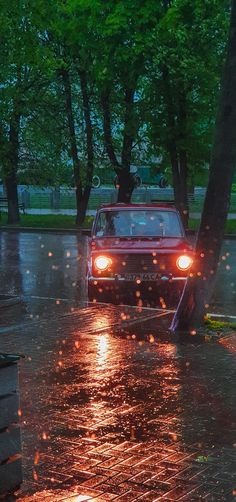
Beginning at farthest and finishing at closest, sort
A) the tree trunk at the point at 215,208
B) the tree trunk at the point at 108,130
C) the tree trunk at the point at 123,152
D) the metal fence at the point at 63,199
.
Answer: the metal fence at the point at 63,199, the tree trunk at the point at 108,130, the tree trunk at the point at 123,152, the tree trunk at the point at 215,208

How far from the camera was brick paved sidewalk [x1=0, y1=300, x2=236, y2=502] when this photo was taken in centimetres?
501

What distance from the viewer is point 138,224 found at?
1403 centimetres

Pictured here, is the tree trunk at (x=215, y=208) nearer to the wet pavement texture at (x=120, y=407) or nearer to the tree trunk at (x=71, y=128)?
the wet pavement texture at (x=120, y=407)

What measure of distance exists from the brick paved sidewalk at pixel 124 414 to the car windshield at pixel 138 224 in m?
3.58

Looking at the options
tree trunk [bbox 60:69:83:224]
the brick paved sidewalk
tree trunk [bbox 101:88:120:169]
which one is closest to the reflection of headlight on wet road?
the brick paved sidewalk

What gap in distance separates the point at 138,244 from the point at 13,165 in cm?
2227

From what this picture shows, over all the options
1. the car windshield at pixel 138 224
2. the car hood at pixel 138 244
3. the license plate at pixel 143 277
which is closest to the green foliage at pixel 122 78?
the car windshield at pixel 138 224

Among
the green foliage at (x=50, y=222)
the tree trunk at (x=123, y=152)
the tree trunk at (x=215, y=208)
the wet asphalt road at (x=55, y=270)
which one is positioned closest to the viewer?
the tree trunk at (x=215, y=208)

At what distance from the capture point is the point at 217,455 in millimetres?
5516

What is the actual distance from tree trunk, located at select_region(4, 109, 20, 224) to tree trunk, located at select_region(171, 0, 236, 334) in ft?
77.8

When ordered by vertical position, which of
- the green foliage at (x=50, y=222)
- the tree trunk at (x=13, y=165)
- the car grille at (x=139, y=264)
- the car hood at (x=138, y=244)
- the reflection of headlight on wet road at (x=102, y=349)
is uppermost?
the tree trunk at (x=13, y=165)

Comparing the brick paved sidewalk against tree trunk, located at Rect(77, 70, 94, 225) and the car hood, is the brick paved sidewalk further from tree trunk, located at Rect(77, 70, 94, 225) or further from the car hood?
tree trunk, located at Rect(77, 70, 94, 225)

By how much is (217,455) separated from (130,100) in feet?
90.9

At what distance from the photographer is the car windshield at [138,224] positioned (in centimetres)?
1387
